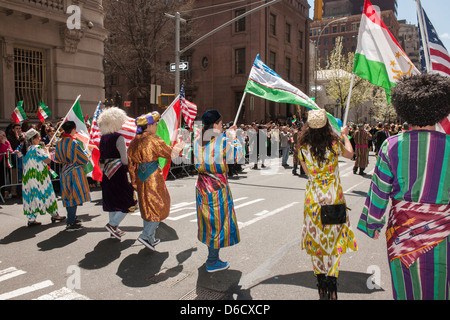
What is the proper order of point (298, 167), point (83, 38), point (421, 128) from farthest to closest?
point (83, 38), point (298, 167), point (421, 128)

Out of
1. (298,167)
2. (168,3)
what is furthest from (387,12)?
(298,167)

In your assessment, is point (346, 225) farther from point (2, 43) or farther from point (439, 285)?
point (2, 43)

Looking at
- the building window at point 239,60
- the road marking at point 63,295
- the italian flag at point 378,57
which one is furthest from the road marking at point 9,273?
the building window at point 239,60

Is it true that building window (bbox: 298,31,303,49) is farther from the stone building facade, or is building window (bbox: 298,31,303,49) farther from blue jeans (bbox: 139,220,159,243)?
blue jeans (bbox: 139,220,159,243)

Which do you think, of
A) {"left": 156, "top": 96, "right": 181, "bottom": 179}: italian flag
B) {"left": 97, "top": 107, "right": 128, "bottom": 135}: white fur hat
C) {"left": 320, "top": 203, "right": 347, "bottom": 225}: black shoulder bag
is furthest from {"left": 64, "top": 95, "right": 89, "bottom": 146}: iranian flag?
{"left": 320, "top": 203, "right": 347, "bottom": 225}: black shoulder bag

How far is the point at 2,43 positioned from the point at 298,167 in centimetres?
1139

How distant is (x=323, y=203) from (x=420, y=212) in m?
1.14

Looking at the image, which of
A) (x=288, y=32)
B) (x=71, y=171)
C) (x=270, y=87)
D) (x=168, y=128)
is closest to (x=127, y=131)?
(x=168, y=128)

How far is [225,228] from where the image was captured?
4480mm

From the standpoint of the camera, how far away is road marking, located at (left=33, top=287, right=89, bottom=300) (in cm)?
389

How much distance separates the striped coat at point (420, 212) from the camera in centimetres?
255

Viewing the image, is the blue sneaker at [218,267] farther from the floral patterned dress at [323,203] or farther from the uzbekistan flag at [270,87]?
the uzbekistan flag at [270,87]

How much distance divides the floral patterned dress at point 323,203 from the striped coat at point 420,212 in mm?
936

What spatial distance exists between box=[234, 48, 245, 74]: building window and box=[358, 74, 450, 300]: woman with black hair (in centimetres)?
3011
